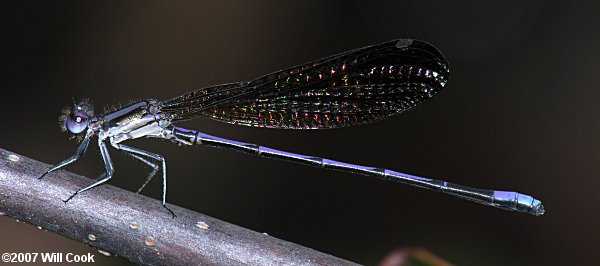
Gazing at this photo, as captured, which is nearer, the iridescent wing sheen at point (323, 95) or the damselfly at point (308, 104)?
the damselfly at point (308, 104)

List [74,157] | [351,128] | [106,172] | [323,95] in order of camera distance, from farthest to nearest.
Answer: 1. [351,128]
2. [323,95]
3. [74,157]
4. [106,172]

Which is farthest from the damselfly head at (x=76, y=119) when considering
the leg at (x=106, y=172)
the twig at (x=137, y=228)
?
the twig at (x=137, y=228)

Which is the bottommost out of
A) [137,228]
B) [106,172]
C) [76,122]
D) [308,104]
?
[137,228]

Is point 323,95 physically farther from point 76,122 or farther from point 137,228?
point 137,228

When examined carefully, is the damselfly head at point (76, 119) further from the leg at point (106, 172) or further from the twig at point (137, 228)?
the twig at point (137, 228)

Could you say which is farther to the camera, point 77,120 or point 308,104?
point 308,104

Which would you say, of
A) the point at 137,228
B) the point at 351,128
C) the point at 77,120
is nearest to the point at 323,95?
the point at 77,120

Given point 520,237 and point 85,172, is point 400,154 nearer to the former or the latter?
point 520,237

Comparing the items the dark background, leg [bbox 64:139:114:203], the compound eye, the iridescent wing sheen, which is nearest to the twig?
leg [bbox 64:139:114:203]
